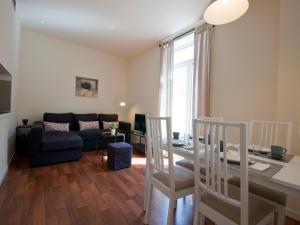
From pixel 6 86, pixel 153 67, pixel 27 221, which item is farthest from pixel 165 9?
pixel 27 221

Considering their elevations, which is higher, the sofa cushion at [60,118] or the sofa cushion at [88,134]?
the sofa cushion at [60,118]

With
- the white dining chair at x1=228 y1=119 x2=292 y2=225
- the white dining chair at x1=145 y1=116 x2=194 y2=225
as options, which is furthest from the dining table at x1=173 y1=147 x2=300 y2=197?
the white dining chair at x1=145 y1=116 x2=194 y2=225

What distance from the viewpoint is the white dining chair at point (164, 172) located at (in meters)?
1.29

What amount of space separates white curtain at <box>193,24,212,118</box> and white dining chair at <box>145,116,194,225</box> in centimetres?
154

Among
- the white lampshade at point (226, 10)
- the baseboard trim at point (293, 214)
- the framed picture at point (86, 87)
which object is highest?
the white lampshade at point (226, 10)

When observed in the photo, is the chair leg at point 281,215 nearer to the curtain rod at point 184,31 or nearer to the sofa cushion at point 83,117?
the curtain rod at point 184,31

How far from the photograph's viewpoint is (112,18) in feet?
9.74

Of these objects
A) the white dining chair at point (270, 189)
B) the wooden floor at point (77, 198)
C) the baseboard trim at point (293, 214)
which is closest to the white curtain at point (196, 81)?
the white dining chair at point (270, 189)

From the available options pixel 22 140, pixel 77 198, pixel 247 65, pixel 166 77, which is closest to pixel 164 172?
pixel 77 198

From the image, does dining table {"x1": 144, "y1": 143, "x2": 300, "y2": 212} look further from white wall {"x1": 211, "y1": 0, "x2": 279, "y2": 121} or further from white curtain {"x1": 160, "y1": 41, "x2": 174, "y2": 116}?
white curtain {"x1": 160, "y1": 41, "x2": 174, "y2": 116}

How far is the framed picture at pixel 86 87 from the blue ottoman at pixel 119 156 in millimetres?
2382

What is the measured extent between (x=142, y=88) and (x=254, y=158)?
3721mm

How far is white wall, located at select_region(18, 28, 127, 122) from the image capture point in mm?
3812

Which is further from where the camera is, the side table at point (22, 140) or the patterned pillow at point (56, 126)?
the patterned pillow at point (56, 126)
